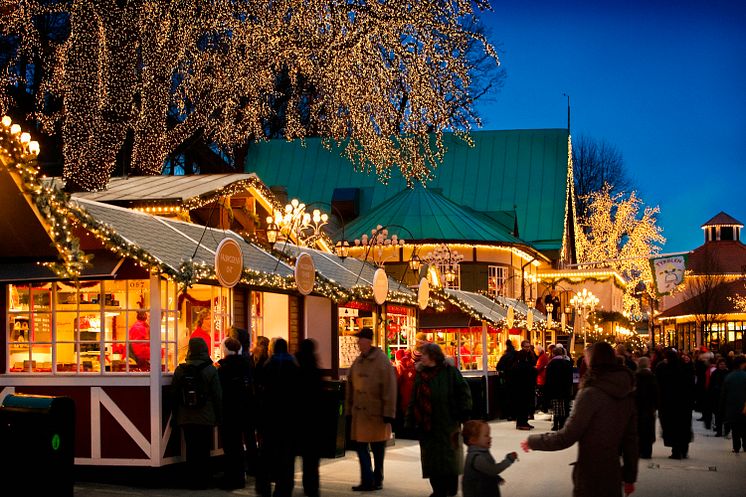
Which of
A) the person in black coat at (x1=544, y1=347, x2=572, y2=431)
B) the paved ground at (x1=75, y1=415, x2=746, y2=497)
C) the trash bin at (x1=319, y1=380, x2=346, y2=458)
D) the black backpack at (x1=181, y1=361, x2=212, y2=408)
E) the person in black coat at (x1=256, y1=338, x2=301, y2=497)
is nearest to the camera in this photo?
the person in black coat at (x1=256, y1=338, x2=301, y2=497)

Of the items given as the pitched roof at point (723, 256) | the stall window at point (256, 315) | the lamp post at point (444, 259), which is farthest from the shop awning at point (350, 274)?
the pitched roof at point (723, 256)

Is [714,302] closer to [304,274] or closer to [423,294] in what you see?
[423,294]

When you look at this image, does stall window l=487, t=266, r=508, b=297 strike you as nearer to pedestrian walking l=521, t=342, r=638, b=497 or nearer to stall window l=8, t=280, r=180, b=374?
stall window l=8, t=280, r=180, b=374

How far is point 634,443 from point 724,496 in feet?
A: 18.3

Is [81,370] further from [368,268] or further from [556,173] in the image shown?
[556,173]

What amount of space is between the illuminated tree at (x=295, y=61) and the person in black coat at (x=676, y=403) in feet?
19.8

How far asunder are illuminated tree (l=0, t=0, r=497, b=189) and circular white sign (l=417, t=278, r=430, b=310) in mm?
6123

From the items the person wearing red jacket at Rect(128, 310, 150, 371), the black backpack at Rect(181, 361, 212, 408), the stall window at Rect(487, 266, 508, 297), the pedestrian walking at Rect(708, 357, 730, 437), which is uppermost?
the stall window at Rect(487, 266, 508, 297)

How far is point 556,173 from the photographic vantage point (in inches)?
2092

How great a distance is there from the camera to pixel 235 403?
1401cm

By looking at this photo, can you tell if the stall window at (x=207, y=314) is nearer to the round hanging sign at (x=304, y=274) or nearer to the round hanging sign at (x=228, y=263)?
the round hanging sign at (x=304, y=274)

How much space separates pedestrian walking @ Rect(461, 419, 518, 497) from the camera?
866cm

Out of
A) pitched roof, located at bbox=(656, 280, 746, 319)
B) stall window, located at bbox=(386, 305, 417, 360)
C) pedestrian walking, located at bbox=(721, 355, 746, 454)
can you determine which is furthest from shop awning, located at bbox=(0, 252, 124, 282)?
pitched roof, located at bbox=(656, 280, 746, 319)

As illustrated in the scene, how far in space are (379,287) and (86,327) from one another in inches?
280
